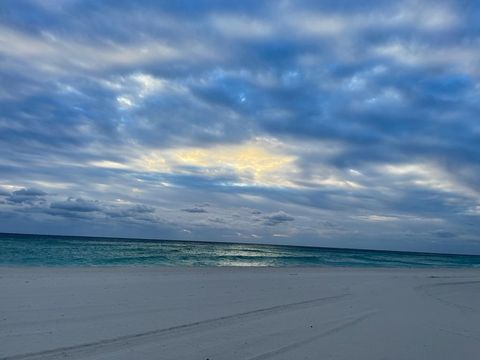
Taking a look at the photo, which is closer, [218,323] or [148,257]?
[218,323]

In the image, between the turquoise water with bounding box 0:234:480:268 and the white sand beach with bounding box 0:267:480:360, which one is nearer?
the white sand beach with bounding box 0:267:480:360

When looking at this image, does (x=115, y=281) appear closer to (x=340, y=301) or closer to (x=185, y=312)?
(x=185, y=312)

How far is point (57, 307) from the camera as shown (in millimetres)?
8250

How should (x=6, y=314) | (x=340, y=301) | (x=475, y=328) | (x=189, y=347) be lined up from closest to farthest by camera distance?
(x=189, y=347) < (x=6, y=314) < (x=475, y=328) < (x=340, y=301)

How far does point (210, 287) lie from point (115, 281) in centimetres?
329

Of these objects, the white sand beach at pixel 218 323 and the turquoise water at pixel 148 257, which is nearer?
the white sand beach at pixel 218 323

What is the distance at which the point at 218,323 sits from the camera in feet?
24.6

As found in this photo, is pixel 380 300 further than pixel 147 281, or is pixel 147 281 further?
pixel 147 281

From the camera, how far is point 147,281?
13523 mm

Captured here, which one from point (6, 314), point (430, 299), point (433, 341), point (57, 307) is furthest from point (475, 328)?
point (6, 314)

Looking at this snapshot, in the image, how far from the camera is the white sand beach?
5.79 meters

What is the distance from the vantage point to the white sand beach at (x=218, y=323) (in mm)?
5785

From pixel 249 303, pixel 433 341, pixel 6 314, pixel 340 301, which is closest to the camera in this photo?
pixel 433 341

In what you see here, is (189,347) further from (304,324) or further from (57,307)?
(57,307)
